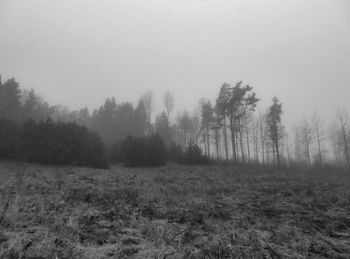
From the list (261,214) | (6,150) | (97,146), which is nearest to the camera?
(261,214)

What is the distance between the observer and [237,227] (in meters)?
3.58

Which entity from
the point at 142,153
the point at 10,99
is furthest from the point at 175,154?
the point at 10,99

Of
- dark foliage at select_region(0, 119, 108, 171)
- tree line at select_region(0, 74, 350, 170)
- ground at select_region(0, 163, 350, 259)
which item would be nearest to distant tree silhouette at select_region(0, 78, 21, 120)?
tree line at select_region(0, 74, 350, 170)

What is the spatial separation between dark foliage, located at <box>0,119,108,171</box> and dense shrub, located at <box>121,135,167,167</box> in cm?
280

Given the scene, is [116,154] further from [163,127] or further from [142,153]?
[163,127]

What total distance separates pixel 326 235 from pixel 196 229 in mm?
2174

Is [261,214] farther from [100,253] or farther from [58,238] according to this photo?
[58,238]

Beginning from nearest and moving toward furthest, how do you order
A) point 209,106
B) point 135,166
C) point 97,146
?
point 97,146, point 135,166, point 209,106

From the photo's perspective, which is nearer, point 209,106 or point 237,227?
point 237,227

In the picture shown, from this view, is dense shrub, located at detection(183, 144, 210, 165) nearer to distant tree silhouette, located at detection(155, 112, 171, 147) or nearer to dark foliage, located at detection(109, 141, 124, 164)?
dark foliage, located at detection(109, 141, 124, 164)

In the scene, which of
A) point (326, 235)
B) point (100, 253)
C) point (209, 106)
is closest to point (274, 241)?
point (326, 235)

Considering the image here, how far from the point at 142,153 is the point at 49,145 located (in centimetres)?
730

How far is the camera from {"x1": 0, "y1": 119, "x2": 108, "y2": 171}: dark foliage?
14.3 m

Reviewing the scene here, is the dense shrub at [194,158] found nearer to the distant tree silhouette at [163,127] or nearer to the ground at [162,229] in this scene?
the distant tree silhouette at [163,127]
